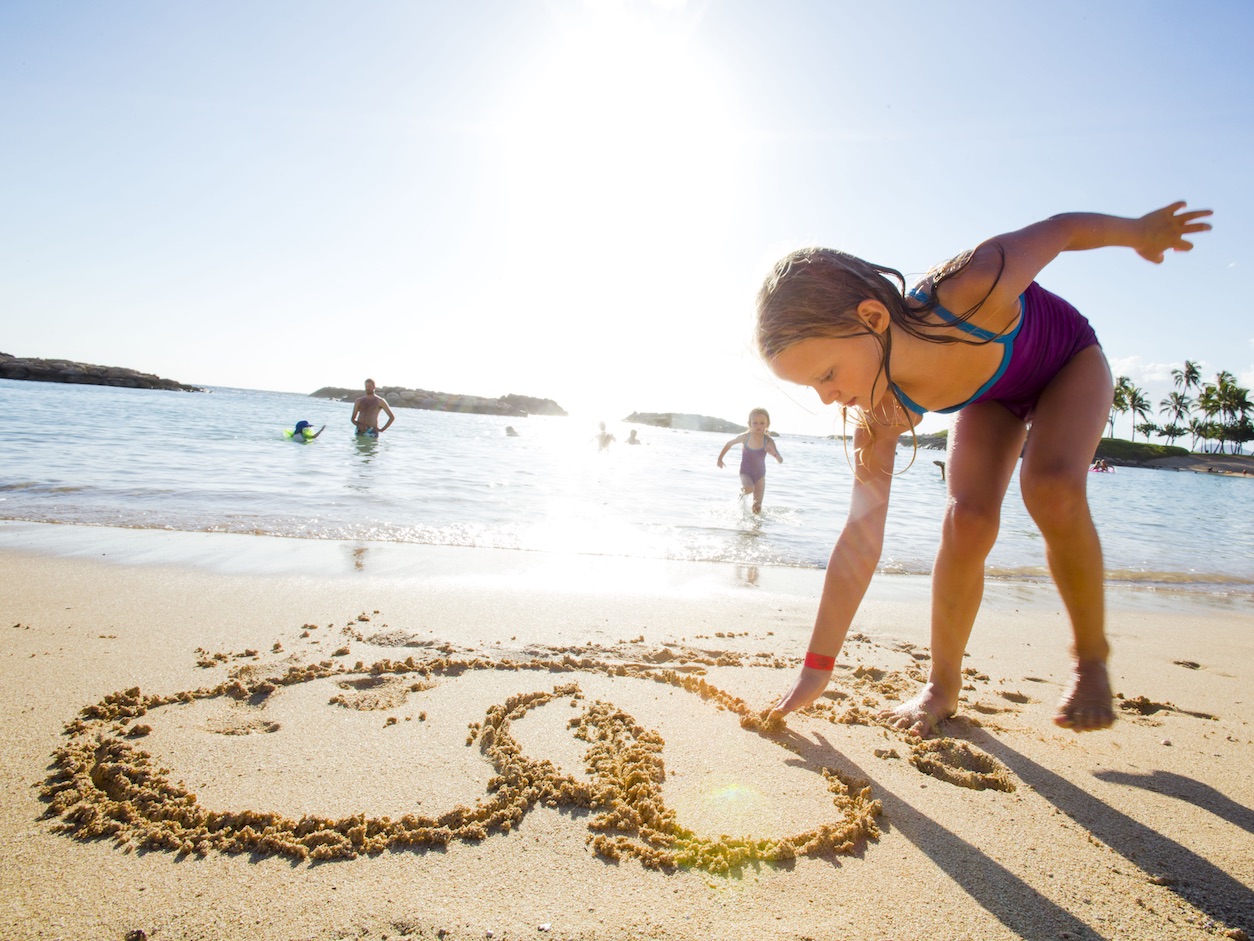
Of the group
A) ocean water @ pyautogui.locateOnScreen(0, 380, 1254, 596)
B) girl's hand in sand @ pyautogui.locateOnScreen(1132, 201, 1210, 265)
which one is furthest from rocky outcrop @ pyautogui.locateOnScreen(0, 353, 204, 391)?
girl's hand in sand @ pyautogui.locateOnScreen(1132, 201, 1210, 265)

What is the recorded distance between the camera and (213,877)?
131 cm

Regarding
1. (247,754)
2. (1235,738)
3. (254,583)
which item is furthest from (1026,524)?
(247,754)

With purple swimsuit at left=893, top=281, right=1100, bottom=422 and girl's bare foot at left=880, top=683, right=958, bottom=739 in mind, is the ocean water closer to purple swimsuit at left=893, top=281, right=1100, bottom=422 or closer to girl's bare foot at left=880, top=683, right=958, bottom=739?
purple swimsuit at left=893, top=281, right=1100, bottom=422

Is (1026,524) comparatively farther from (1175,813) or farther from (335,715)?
(335,715)

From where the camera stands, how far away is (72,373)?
5709 cm

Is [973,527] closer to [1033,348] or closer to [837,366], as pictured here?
[1033,348]

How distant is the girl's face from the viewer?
1.91 metres

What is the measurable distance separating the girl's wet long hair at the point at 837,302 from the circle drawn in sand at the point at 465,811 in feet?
3.86

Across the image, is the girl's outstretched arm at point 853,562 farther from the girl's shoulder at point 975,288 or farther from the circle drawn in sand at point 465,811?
the girl's shoulder at point 975,288

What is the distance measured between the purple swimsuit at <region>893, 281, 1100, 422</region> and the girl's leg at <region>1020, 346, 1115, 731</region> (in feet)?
0.33

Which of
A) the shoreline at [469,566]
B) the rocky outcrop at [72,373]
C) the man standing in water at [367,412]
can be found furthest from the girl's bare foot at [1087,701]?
the rocky outcrop at [72,373]

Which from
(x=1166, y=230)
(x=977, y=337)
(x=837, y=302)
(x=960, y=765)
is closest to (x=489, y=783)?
(x=960, y=765)

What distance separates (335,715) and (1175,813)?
2.23 metres

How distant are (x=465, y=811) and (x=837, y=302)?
1.56 meters
